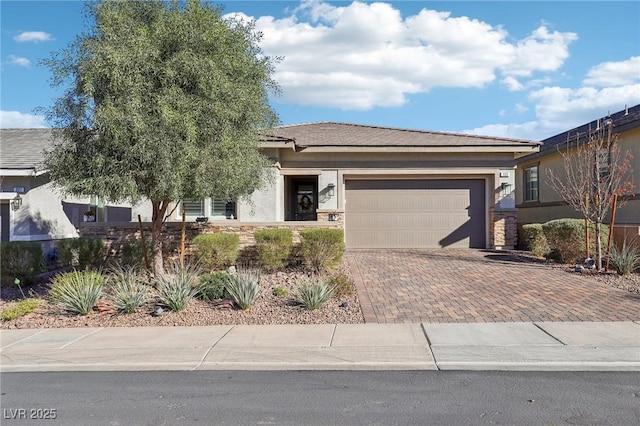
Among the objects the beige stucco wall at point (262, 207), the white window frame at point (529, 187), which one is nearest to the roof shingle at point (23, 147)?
the beige stucco wall at point (262, 207)

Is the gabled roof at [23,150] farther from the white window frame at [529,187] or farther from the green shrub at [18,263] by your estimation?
the white window frame at [529,187]

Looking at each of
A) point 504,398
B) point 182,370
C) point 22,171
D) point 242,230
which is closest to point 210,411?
point 182,370

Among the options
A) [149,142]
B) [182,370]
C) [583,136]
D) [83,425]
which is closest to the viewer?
[83,425]

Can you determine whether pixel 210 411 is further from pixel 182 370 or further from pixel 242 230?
pixel 242 230

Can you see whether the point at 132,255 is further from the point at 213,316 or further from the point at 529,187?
the point at 529,187

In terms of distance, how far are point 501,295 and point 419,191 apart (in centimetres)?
804

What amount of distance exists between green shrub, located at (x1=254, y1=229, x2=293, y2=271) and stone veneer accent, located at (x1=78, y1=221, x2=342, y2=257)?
108cm

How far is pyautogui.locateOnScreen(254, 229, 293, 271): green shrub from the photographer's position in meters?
13.2

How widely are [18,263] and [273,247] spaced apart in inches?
253

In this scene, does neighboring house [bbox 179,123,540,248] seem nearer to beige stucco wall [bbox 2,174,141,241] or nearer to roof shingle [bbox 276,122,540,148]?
roof shingle [bbox 276,122,540,148]

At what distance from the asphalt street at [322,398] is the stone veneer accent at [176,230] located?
26.2ft

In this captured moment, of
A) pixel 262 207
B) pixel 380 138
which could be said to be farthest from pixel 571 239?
pixel 262 207

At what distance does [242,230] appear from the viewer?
14.8 m

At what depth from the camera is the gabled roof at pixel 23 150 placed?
51.2 ft
